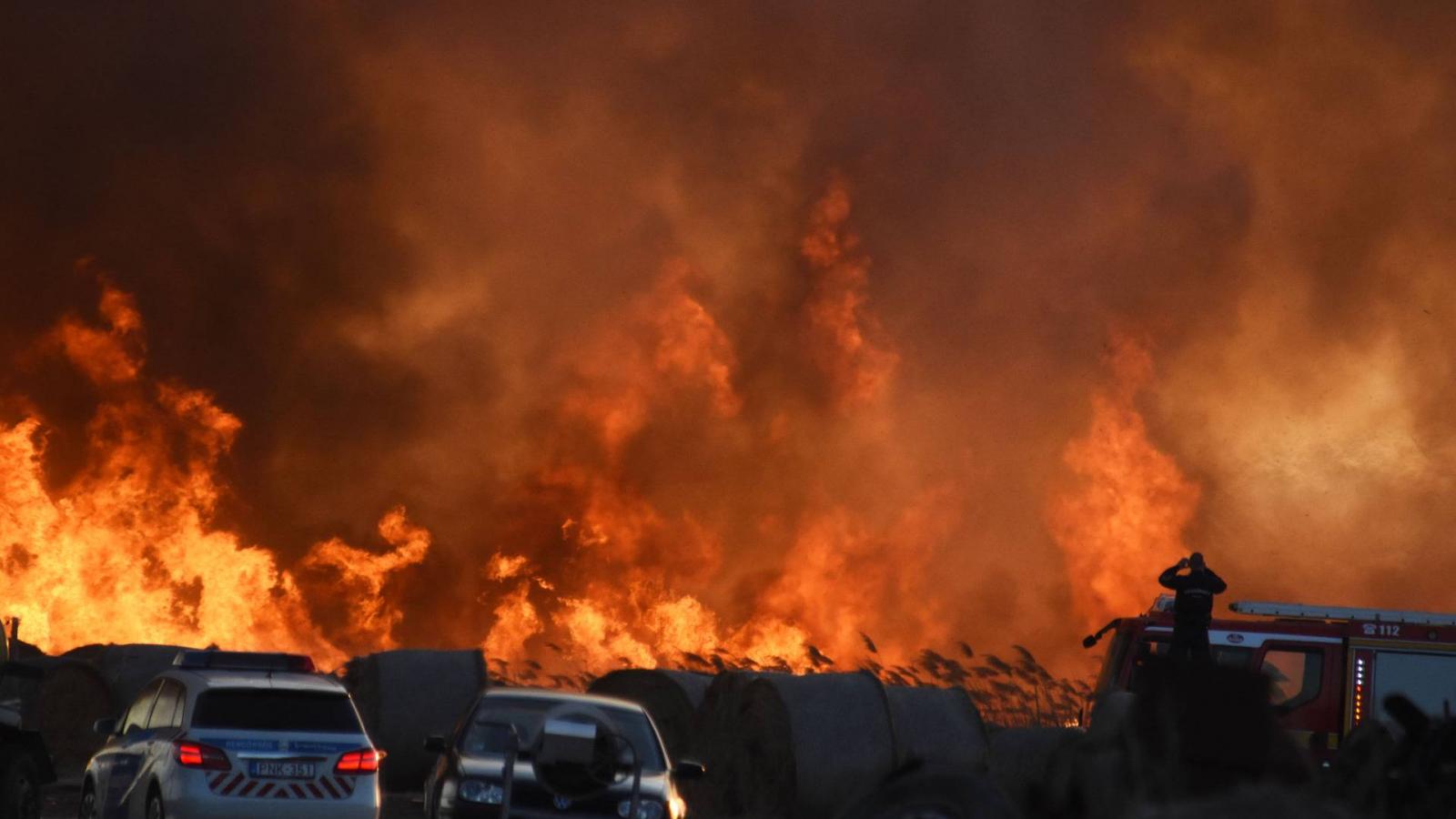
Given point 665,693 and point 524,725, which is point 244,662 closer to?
point 524,725

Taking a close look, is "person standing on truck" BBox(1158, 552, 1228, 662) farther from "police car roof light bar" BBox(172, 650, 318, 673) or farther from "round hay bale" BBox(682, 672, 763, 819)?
"police car roof light bar" BBox(172, 650, 318, 673)

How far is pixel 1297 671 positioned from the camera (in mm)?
25172

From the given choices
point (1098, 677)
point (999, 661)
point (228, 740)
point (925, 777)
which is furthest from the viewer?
point (999, 661)

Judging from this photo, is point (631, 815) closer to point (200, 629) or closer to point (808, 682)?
point (808, 682)

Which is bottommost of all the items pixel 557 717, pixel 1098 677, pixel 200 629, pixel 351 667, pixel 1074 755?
pixel 1074 755

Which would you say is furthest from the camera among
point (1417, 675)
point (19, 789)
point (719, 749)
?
point (1417, 675)

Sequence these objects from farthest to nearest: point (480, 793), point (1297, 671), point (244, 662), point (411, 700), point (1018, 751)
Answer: point (1297, 671) < point (411, 700) < point (1018, 751) < point (244, 662) < point (480, 793)

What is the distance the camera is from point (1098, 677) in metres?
26.3

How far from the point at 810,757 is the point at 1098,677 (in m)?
6.03

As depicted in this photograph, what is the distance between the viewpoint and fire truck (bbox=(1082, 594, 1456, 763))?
24.7 meters

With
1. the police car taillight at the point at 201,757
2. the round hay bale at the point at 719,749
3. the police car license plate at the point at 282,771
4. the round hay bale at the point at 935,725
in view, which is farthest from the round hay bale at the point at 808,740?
the police car taillight at the point at 201,757

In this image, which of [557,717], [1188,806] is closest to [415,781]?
[557,717]

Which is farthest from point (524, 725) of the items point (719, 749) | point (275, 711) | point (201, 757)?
point (719, 749)

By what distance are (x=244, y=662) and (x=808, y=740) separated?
6.69 metres
